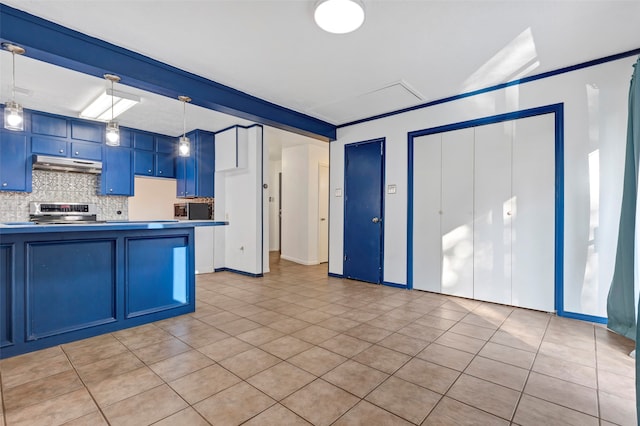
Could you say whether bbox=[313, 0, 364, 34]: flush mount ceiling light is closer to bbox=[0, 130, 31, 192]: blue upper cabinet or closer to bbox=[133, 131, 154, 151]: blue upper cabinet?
bbox=[133, 131, 154, 151]: blue upper cabinet

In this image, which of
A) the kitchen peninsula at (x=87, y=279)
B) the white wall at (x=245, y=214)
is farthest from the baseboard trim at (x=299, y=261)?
the kitchen peninsula at (x=87, y=279)

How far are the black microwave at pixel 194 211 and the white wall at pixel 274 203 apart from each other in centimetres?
296

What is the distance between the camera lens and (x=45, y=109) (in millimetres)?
4664

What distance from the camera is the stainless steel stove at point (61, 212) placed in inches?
191

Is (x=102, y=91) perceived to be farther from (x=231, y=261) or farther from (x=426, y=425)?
(x=426, y=425)

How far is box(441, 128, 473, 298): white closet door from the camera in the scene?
155 inches

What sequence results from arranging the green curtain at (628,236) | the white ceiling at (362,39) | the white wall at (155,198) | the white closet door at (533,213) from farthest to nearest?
the white wall at (155,198)
the white closet door at (533,213)
the green curtain at (628,236)
the white ceiling at (362,39)

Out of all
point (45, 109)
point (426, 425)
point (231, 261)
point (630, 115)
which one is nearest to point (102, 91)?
point (45, 109)

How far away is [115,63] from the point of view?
276cm

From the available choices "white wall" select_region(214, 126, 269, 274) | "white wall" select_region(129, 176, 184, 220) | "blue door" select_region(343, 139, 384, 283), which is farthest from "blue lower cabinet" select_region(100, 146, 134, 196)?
"blue door" select_region(343, 139, 384, 283)

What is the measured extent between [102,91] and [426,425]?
4966 mm

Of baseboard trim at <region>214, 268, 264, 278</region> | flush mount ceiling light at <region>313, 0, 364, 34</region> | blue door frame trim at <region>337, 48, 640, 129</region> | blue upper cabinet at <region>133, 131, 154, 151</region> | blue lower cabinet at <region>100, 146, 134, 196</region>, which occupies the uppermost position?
blue door frame trim at <region>337, 48, 640, 129</region>

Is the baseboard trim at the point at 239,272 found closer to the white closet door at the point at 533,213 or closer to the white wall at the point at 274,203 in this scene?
the white wall at the point at 274,203

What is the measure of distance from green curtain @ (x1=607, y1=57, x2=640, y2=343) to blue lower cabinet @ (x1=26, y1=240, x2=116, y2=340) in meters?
4.75
